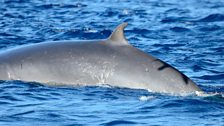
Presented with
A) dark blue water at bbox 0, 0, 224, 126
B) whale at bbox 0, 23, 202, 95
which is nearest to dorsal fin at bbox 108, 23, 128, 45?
whale at bbox 0, 23, 202, 95

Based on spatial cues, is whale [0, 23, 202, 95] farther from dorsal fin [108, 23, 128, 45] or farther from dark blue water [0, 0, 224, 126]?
dark blue water [0, 0, 224, 126]

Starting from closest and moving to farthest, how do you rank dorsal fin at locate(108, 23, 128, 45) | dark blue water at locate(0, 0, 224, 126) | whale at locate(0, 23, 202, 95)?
dark blue water at locate(0, 0, 224, 126)
whale at locate(0, 23, 202, 95)
dorsal fin at locate(108, 23, 128, 45)

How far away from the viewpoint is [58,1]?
116 feet

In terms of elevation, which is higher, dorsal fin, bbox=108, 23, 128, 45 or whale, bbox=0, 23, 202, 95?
dorsal fin, bbox=108, 23, 128, 45

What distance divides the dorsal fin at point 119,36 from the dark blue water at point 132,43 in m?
0.92

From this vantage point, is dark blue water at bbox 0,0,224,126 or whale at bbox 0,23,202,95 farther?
whale at bbox 0,23,202,95

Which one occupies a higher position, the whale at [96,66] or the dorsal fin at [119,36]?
the dorsal fin at [119,36]

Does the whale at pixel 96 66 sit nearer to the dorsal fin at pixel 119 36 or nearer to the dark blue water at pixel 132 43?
the dorsal fin at pixel 119 36

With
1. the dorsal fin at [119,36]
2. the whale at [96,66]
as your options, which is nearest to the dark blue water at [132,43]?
the whale at [96,66]

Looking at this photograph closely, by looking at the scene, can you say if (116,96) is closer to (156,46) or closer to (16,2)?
(156,46)

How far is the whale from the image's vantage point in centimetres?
1292

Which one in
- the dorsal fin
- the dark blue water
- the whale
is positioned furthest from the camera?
the dorsal fin

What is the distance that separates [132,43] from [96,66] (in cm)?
896

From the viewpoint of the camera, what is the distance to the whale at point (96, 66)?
42.4 ft
